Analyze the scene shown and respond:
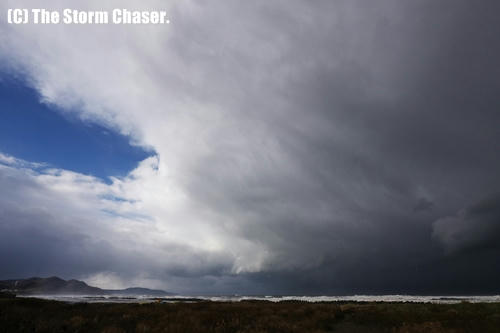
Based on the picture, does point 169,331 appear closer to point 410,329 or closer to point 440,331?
point 410,329

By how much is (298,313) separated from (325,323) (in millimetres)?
6333

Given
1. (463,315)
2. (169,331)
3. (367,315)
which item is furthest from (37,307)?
(463,315)

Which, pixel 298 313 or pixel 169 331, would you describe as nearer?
pixel 169 331

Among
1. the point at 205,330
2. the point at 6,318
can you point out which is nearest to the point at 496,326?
the point at 205,330

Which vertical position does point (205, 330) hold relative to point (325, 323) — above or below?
above

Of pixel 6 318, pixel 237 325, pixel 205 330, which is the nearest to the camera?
pixel 205 330

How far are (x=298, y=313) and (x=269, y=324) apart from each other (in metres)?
8.71

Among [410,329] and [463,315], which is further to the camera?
[463,315]

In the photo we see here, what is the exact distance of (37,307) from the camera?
3209 cm

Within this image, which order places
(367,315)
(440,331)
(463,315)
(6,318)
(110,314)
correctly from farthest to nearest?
(110,314), (367,315), (463,315), (6,318), (440,331)

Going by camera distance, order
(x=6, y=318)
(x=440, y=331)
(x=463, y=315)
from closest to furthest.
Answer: (x=440, y=331), (x=6, y=318), (x=463, y=315)

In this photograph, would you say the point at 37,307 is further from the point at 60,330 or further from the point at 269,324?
the point at 269,324

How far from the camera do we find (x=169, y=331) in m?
18.0

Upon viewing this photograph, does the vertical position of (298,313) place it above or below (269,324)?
below
